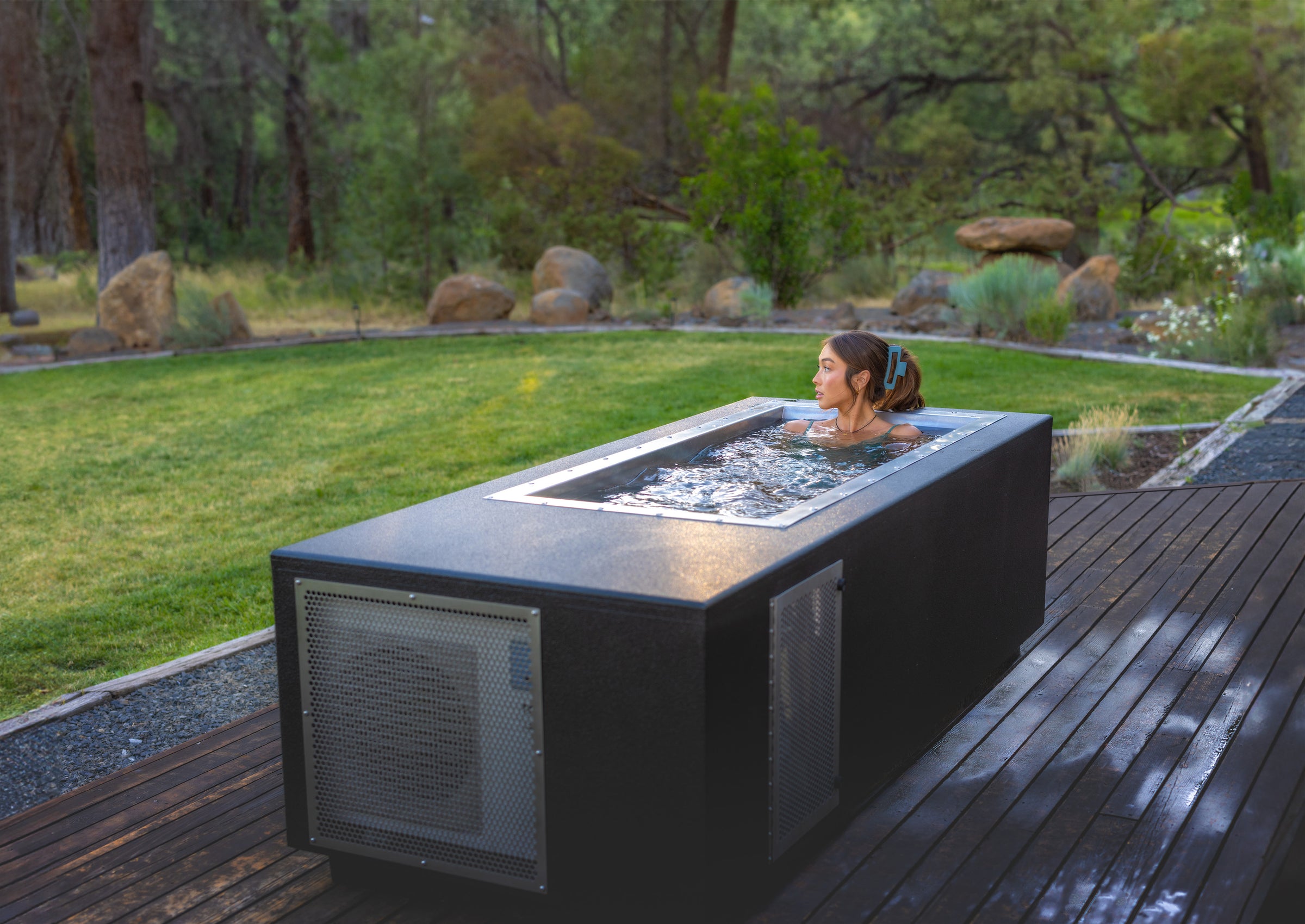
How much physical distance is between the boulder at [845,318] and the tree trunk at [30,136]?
403 inches

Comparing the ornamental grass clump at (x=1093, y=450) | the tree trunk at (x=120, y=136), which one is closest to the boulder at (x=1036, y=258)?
the ornamental grass clump at (x=1093, y=450)

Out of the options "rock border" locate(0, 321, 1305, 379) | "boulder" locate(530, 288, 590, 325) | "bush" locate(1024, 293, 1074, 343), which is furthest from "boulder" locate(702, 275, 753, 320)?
"bush" locate(1024, 293, 1074, 343)

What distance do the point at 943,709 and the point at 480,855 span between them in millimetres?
1312

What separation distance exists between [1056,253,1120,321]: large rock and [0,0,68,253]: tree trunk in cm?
1266

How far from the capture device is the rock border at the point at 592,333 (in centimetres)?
935

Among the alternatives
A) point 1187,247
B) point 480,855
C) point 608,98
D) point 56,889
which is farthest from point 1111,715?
point 608,98

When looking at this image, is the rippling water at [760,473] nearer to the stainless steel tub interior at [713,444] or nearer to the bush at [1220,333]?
the stainless steel tub interior at [713,444]

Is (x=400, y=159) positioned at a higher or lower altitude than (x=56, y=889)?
higher

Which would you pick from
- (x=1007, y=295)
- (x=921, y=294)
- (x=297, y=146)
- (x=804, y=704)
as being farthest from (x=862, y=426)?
(x=297, y=146)

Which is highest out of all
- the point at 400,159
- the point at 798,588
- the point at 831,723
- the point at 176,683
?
the point at 400,159

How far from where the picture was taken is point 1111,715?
10.0ft

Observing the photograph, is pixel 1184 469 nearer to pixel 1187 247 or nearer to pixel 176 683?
pixel 176 683

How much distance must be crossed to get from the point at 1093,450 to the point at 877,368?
2650 mm

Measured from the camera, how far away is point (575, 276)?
1412 cm
